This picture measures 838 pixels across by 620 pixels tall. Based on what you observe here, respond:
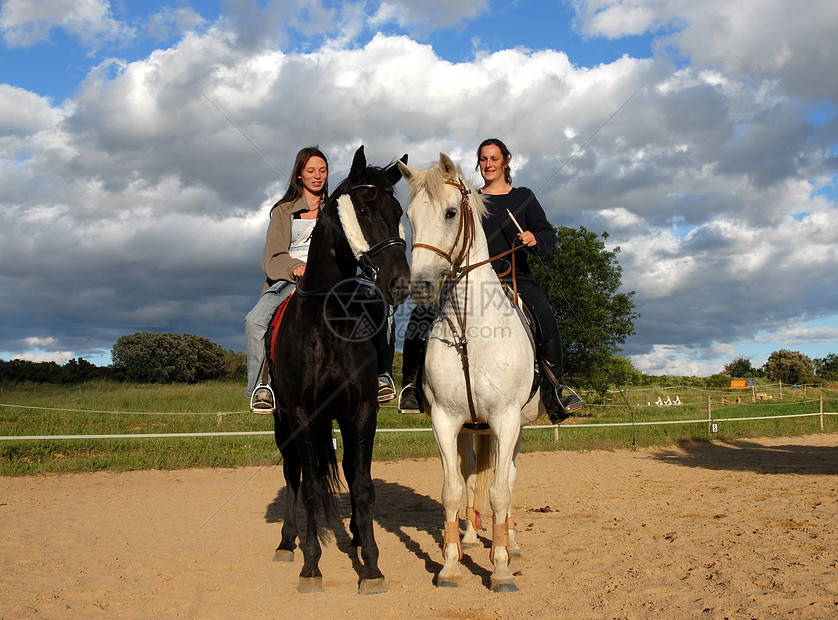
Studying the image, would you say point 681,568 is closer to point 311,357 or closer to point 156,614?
point 311,357

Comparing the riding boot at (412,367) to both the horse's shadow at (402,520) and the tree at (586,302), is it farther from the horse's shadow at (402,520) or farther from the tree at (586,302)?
the tree at (586,302)

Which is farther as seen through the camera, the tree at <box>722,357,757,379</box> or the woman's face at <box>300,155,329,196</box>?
the tree at <box>722,357,757,379</box>

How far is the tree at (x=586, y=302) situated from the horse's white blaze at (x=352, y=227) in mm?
23550

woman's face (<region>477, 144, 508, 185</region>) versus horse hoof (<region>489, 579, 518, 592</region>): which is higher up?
woman's face (<region>477, 144, 508, 185</region>)

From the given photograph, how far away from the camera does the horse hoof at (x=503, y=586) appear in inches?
Result: 165

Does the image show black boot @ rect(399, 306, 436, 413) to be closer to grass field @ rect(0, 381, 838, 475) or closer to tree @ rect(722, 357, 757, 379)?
grass field @ rect(0, 381, 838, 475)

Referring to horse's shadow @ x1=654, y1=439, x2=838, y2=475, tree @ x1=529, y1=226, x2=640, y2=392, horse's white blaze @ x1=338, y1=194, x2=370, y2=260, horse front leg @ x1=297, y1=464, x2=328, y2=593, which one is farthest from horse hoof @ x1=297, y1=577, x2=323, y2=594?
tree @ x1=529, y1=226, x2=640, y2=392

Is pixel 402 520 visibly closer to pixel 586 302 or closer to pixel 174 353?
pixel 586 302

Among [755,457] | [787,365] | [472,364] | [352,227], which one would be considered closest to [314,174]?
[352,227]

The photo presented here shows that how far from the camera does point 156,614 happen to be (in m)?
3.80

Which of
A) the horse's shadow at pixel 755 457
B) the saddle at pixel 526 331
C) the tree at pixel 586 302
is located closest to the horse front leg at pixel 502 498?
the saddle at pixel 526 331

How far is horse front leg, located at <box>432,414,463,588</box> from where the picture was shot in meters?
4.32

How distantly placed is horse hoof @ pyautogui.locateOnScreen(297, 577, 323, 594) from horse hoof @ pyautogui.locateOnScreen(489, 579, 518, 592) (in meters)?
1.30

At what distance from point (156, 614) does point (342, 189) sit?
3.17 m
